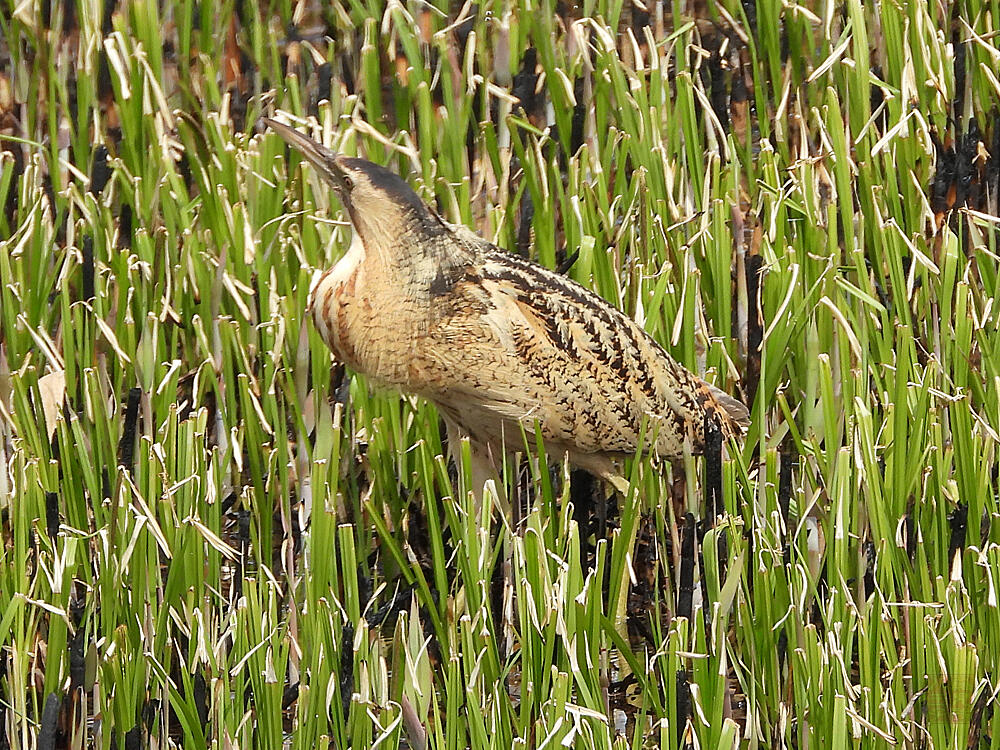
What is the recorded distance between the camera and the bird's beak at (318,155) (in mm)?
2512

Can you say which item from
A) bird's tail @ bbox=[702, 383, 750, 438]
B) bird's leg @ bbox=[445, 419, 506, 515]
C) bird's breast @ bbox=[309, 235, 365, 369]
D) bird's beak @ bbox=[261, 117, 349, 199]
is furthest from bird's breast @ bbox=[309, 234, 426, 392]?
bird's tail @ bbox=[702, 383, 750, 438]

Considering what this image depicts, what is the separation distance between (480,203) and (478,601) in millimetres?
1371

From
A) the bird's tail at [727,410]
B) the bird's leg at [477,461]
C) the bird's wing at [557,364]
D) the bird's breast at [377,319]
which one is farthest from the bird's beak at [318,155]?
the bird's tail at [727,410]

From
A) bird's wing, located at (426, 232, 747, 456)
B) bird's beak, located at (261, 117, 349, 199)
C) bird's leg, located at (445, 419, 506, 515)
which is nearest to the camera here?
bird's beak, located at (261, 117, 349, 199)

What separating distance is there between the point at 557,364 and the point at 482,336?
14cm

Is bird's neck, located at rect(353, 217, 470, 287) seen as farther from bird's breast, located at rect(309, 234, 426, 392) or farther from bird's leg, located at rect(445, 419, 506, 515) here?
bird's leg, located at rect(445, 419, 506, 515)

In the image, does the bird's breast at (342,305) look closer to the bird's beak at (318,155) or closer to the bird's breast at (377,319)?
the bird's breast at (377,319)

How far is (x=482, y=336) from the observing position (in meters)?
2.62

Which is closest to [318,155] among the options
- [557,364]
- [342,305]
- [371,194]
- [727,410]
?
[371,194]

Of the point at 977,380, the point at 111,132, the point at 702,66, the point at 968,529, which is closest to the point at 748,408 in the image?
the point at 977,380

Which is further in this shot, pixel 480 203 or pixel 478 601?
pixel 480 203

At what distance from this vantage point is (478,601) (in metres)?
2.26

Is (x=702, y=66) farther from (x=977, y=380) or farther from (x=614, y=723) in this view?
(x=614, y=723)

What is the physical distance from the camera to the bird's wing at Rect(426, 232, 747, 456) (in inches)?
103
